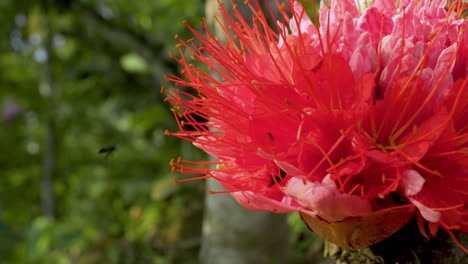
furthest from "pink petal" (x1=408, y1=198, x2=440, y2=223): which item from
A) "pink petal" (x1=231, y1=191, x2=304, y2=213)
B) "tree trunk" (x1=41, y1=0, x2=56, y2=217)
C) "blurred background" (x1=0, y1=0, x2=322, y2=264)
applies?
"tree trunk" (x1=41, y1=0, x2=56, y2=217)

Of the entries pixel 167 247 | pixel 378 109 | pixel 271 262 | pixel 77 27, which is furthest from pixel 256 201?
pixel 77 27

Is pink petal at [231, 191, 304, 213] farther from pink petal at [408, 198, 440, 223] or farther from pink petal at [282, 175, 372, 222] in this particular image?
pink petal at [408, 198, 440, 223]

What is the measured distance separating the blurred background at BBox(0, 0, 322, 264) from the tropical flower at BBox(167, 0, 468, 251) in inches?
44.4

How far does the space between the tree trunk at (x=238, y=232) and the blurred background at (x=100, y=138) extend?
1.31ft

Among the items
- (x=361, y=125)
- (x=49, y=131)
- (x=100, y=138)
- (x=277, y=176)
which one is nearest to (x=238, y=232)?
(x=277, y=176)

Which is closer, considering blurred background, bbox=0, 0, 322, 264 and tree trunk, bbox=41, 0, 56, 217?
blurred background, bbox=0, 0, 322, 264

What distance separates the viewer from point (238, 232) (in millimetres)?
1757

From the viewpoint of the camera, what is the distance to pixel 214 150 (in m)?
0.89

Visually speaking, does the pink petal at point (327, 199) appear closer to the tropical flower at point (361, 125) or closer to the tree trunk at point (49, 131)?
the tropical flower at point (361, 125)

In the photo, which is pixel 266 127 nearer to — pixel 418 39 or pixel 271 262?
pixel 418 39

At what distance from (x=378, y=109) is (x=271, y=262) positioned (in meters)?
1.26

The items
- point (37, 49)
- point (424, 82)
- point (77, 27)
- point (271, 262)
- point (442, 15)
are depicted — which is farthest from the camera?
point (37, 49)

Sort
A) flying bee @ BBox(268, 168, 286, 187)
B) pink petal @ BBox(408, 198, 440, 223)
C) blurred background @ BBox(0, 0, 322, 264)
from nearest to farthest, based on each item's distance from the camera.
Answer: pink petal @ BBox(408, 198, 440, 223)
flying bee @ BBox(268, 168, 286, 187)
blurred background @ BBox(0, 0, 322, 264)

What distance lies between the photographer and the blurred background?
2.83 metres
